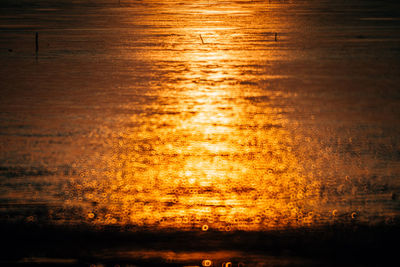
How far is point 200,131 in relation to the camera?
20.6ft

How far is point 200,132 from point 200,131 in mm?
41

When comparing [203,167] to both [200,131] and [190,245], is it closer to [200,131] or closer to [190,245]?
[200,131]

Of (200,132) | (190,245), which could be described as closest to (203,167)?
(200,132)

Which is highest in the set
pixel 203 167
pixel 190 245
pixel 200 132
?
pixel 200 132

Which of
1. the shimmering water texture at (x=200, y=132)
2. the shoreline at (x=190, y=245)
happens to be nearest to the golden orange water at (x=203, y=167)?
the shimmering water texture at (x=200, y=132)

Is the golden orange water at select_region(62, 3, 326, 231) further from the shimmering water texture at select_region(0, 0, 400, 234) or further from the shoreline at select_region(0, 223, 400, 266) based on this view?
→ the shoreline at select_region(0, 223, 400, 266)

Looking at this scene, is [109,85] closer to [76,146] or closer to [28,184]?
[76,146]

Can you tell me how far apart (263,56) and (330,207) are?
7519 millimetres

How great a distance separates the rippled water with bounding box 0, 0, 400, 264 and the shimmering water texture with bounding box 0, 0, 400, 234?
0.06 feet

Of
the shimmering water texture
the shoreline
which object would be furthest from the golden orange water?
the shoreline

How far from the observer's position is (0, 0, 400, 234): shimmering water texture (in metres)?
4.20

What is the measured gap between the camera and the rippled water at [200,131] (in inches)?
166

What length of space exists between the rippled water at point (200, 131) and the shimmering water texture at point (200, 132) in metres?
0.02

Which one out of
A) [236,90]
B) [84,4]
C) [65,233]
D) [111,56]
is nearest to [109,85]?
[236,90]
